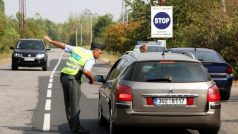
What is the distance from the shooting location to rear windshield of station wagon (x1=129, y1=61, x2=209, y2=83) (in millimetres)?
10000

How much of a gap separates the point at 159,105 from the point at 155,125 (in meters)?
0.30

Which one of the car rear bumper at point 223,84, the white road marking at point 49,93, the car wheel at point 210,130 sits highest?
the car rear bumper at point 223,84

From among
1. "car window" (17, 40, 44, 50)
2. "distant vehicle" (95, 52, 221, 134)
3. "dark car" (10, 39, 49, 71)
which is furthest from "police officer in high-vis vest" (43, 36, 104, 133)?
"car window" (17, 40, 44, 50)

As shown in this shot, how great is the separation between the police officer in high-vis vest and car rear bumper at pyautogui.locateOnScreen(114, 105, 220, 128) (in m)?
1.49

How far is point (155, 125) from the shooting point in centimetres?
980

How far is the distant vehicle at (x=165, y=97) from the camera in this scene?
981 cm

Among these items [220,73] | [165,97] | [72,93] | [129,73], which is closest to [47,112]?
[72,93]

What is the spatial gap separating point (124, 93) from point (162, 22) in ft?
51.4

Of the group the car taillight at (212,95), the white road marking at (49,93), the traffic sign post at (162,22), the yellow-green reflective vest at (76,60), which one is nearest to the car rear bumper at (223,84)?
the white road marking at (49,93)

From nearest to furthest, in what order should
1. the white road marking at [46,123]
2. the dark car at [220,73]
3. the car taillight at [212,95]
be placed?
the car taillight at [212,95] < the white road marking at [46,123] < the dark car at [220,73]

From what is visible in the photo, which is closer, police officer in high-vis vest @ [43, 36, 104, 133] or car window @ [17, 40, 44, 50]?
police officer in high-vis vest @ [43, 36, 104, 133]

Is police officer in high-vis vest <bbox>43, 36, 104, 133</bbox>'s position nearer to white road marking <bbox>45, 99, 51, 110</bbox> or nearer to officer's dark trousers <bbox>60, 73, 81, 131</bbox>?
officer's dark trousers <bbox>60, 73, 81, 131</bbox>

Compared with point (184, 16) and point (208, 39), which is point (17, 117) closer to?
point (208, 39)

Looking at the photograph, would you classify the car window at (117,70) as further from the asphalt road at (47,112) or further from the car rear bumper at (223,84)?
the car rear bumper at (223,84)
